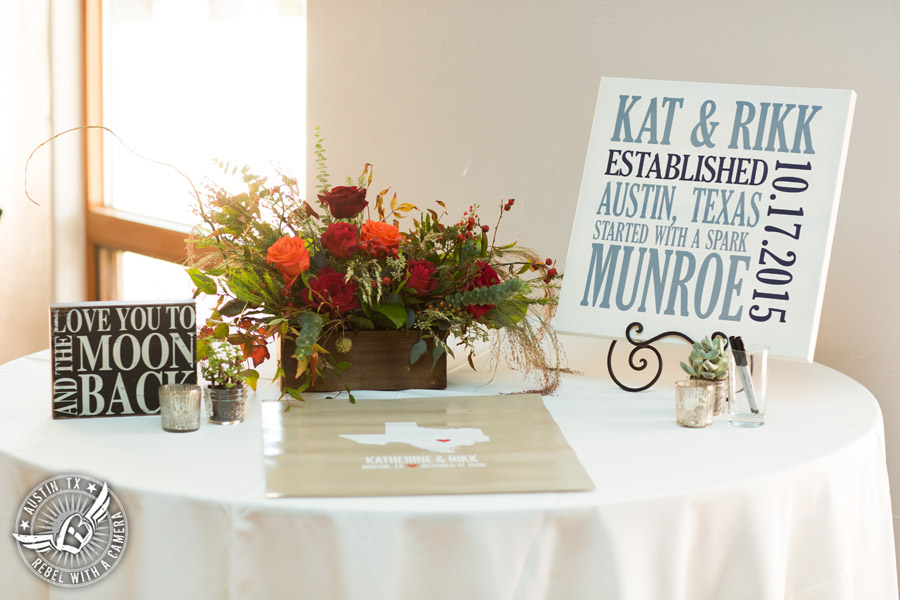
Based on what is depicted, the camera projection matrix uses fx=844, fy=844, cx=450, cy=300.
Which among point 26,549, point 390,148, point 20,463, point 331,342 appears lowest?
point 26,549

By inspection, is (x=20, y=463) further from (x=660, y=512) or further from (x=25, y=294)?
(x=25, y=294)

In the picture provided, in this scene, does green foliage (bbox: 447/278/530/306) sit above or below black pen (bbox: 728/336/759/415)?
above

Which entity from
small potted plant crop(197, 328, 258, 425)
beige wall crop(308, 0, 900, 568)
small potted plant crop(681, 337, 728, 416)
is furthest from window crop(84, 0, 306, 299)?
small potted plant crop(681, 337, 728, 416)

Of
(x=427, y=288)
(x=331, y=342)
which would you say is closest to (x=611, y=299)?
(x=427, y=288)

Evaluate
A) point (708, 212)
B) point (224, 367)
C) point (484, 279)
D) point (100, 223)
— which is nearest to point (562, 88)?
point (708, 212)

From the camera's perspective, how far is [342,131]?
2457 mm

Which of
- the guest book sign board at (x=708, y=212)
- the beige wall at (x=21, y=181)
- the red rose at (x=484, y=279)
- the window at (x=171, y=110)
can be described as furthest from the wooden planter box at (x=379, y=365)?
the beige wall at (x=21, y=181)

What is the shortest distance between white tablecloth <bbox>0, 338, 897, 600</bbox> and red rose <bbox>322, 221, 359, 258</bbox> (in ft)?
0.92

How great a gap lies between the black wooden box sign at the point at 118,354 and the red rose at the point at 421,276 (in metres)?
0.32

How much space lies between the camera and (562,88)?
2057mm

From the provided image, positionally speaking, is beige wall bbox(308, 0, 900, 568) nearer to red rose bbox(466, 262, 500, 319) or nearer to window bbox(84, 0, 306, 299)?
window bbox(84, 0, 306, 299)

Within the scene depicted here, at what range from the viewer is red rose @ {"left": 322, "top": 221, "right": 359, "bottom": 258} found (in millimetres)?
1236

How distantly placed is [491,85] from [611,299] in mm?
950

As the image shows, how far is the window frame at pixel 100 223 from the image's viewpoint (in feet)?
10.4
